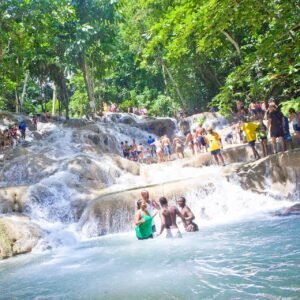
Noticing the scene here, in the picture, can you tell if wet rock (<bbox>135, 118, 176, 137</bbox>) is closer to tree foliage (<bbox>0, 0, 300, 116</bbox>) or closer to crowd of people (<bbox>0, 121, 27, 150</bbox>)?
tree foliage (<bbox>0, 0, 300, 116</bbox>)

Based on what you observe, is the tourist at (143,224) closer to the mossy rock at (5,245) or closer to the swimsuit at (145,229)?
the swimsuit at (145,229)

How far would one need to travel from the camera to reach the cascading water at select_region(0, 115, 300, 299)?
5398mm

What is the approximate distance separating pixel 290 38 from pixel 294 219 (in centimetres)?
395

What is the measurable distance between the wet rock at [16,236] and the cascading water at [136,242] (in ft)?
0.84

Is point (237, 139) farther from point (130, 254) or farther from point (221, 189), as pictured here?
point (130, 254)

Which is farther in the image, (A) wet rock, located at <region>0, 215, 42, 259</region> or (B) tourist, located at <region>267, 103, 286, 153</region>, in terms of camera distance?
(B) tourist, located at <region>267, 103, 286, 153</region>

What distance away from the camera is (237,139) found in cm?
2097

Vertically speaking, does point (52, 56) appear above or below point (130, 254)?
above

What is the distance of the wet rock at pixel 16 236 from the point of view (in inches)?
398

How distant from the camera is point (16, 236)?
10477mm

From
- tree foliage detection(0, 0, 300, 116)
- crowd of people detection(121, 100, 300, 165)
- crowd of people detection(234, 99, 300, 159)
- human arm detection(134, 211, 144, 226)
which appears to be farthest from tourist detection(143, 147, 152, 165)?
human arm detection(134, 211, 144, 226)

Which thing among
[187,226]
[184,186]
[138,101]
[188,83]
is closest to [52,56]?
[188,83]

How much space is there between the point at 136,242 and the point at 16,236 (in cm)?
350

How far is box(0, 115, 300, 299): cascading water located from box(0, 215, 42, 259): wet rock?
0.25 m
